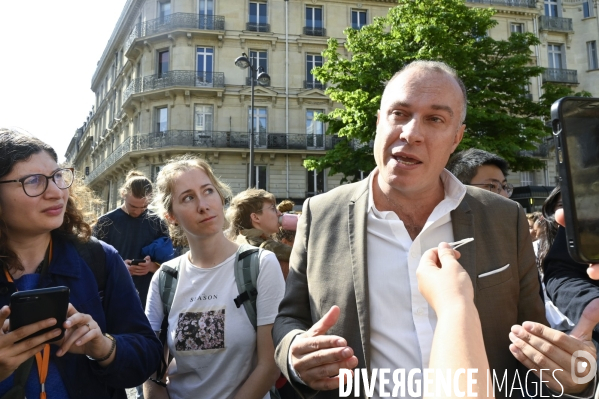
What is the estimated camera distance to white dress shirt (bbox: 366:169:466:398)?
6.36 ft

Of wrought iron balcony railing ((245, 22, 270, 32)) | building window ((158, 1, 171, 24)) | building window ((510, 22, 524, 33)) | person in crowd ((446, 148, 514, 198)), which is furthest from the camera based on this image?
building window ((510, 22, 524, 33))

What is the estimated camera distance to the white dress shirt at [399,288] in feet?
6.36

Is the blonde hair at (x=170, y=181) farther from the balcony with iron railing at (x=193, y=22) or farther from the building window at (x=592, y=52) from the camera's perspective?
the building window at (x=592, y=52)

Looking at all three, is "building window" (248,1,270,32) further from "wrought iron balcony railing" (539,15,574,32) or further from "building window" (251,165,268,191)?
"wrought iron balcony railing" (539,15,574,32)

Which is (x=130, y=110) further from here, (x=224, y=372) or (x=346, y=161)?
(x=224, y=372)

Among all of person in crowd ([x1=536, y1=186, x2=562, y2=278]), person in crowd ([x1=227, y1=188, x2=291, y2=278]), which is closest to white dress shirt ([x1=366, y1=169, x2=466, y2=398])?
person in crowd ([x1=536, y1=186, x2=562, y2=278])

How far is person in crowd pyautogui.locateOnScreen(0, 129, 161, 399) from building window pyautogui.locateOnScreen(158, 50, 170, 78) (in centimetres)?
2983

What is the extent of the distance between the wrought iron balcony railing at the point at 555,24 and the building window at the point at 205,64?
22500 millimetres

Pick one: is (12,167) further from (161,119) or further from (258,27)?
(161,119)

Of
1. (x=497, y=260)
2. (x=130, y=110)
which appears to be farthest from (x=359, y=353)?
(x=130, y=110)

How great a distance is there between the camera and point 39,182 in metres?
2.31

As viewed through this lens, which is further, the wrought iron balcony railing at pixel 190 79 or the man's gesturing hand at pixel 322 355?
the wrought iron balcony railing at pixel 190 79

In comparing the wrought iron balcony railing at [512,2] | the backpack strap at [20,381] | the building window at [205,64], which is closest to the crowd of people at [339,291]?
the backpack strap at [20,381]

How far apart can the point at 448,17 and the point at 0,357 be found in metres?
22.1
